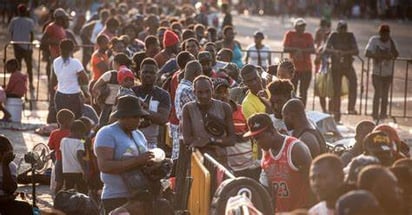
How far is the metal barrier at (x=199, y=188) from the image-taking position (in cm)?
1283

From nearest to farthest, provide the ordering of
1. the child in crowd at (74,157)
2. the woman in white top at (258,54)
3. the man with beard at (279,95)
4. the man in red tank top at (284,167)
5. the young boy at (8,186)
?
the man in red tank top at (284,167), the young boy at (8,186), the man with beard at (279,95), the child in crowd at (74,157), the woman in white top at (258,54)

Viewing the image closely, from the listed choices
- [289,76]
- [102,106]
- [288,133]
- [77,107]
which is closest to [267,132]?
[288,133]

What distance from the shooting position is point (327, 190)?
9852mm

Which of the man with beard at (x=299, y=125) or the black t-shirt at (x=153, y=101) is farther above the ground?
the man with beard at (x=299, y=125)

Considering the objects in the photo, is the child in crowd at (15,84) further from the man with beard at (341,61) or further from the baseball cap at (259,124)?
the baseball cap at (259,124)

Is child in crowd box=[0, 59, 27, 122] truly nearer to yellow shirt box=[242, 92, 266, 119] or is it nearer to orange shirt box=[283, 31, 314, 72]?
orange shirt box=[283, 31, 314, 72]

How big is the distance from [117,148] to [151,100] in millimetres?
3462

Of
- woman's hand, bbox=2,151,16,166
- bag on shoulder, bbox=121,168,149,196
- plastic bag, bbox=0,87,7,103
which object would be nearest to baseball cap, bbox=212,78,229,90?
bag on shoulder, bbox=121,168,149,196

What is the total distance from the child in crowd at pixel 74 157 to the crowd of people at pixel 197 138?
1cm

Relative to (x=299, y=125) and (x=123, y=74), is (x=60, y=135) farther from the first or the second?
(x=299, y=125)

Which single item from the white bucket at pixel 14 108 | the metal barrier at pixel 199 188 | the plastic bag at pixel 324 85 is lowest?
the white bucket at pixel 14 108

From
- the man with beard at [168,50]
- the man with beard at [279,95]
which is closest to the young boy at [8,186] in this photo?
the man with beard at [279,95]

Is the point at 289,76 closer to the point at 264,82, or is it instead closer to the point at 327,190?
the point at 264,82

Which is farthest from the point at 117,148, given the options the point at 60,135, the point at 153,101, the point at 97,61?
the point at 97,61
